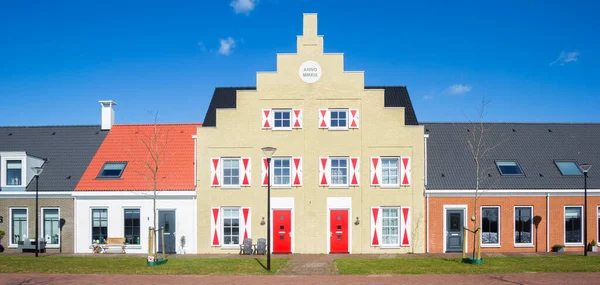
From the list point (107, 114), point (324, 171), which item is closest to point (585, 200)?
point (324, 171)

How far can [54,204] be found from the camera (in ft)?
92.6

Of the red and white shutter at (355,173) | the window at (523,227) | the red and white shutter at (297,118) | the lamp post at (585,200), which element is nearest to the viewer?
the lamp post at (585,200)

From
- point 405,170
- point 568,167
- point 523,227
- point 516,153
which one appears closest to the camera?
point 405,170

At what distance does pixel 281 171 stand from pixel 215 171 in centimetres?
347

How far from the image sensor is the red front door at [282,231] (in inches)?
1069

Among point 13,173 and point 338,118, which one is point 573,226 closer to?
point 338,118

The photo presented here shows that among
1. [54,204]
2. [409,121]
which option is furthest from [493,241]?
[54,204]

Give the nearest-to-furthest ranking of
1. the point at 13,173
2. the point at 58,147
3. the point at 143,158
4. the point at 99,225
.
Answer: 1. the point at 99,225
2. the point at 13,173
3. the point at 143,158
4. the point at 58,147

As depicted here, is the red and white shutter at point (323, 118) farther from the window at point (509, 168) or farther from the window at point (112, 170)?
the window at point (112, 170)

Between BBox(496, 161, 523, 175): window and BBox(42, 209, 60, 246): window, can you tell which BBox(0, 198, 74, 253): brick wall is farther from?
BBox(496, 161, 523, 175): window

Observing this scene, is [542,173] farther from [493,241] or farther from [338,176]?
[338,176]

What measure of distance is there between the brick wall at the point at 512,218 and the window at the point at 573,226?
0.34 meters

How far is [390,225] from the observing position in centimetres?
2734

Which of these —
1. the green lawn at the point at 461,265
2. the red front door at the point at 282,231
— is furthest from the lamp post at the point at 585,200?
the red front door at the point at 282,231
